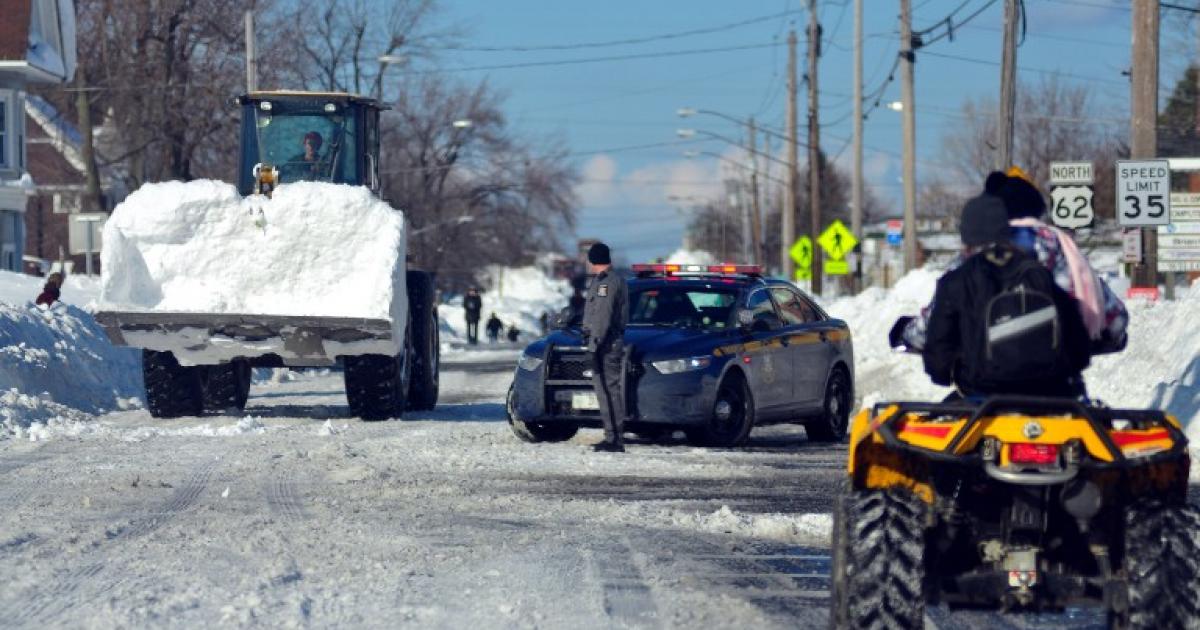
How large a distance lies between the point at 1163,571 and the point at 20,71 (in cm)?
4529

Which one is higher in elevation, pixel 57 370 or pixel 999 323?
pixel 999 323

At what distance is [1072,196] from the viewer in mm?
23062

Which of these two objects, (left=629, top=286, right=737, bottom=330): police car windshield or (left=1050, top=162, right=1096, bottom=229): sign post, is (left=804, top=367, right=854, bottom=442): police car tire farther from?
(left=1050, top=162, right=1096, bottom=229): sign post

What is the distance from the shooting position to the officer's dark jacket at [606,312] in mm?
15328

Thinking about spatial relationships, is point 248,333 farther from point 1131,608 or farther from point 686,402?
point 1131,608

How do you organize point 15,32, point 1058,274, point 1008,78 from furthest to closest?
point 15,32
point 1008,78
point 1058,274

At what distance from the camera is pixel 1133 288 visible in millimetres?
25344

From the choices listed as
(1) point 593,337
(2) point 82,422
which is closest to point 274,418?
(2) point 82,422

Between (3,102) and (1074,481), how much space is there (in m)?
45.4

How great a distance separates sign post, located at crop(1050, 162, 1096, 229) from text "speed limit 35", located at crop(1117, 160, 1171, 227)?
2.18 feet

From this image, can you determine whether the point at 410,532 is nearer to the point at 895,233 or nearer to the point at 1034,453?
the point at 1034,453

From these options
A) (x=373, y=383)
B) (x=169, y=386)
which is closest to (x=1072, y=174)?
(x=373, y=383)

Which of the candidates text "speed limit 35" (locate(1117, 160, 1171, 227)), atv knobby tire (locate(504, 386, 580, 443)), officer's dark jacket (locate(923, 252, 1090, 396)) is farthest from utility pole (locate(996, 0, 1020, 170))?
officer's dark jacket (locate(923, 252, 1090, 396))

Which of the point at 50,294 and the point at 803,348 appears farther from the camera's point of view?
the point at 50,294
